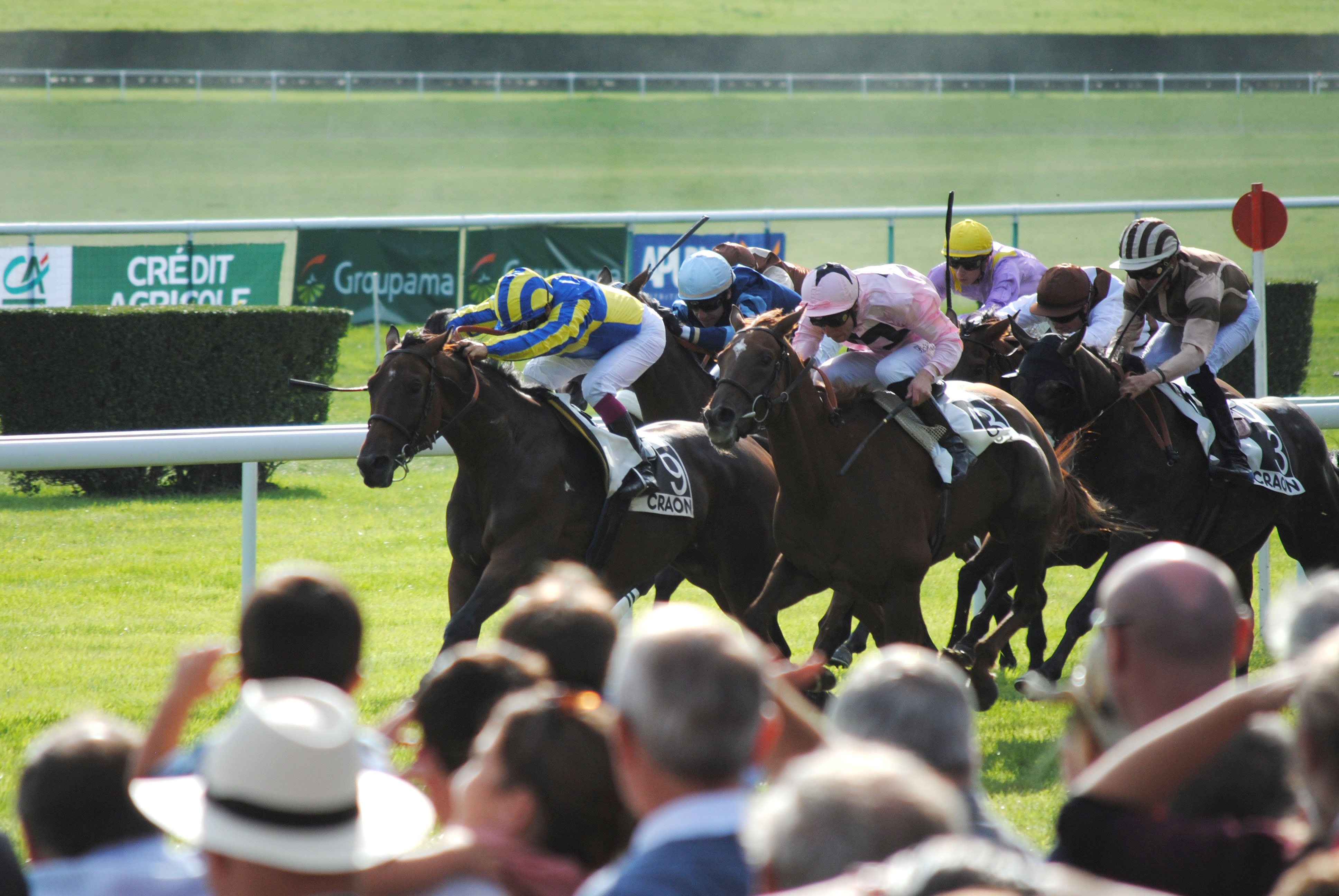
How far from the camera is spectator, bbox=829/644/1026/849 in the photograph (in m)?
2.03

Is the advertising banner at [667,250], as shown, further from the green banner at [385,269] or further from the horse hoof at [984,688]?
the horse hoof at [984,688]

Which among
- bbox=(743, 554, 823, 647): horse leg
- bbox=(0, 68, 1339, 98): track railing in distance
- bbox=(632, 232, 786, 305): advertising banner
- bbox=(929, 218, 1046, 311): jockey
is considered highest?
bbox=(0, 68, 1339, 98): track railing in distance

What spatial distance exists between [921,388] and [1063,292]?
59.6 inches

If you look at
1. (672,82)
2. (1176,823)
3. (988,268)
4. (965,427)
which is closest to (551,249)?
(988,268)

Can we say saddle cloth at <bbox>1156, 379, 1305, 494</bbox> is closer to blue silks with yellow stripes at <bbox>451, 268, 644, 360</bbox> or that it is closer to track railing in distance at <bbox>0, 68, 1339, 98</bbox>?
blue silks with yellow stripes at <bbox>451, 268, 644, 360</bbox>

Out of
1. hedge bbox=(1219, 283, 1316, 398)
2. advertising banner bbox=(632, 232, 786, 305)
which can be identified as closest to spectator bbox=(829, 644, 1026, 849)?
advertising banner bbox=(632, 232, 786, 305)

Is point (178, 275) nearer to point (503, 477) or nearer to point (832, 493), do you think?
point (503, 477)

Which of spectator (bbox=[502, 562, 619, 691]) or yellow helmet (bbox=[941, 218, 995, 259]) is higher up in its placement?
yellow helmet (bbox=[941, 218, 995, 259])

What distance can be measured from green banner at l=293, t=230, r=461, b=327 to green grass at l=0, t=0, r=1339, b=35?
30734 millimetres

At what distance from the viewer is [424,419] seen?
5652 mm

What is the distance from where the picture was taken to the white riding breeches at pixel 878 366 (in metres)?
5.74

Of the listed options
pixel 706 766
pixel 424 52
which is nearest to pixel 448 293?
pixel 706 766

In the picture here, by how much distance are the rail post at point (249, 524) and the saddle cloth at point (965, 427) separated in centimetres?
251

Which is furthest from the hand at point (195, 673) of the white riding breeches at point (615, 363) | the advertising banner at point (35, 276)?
the advertising banner at point (35, 276)
